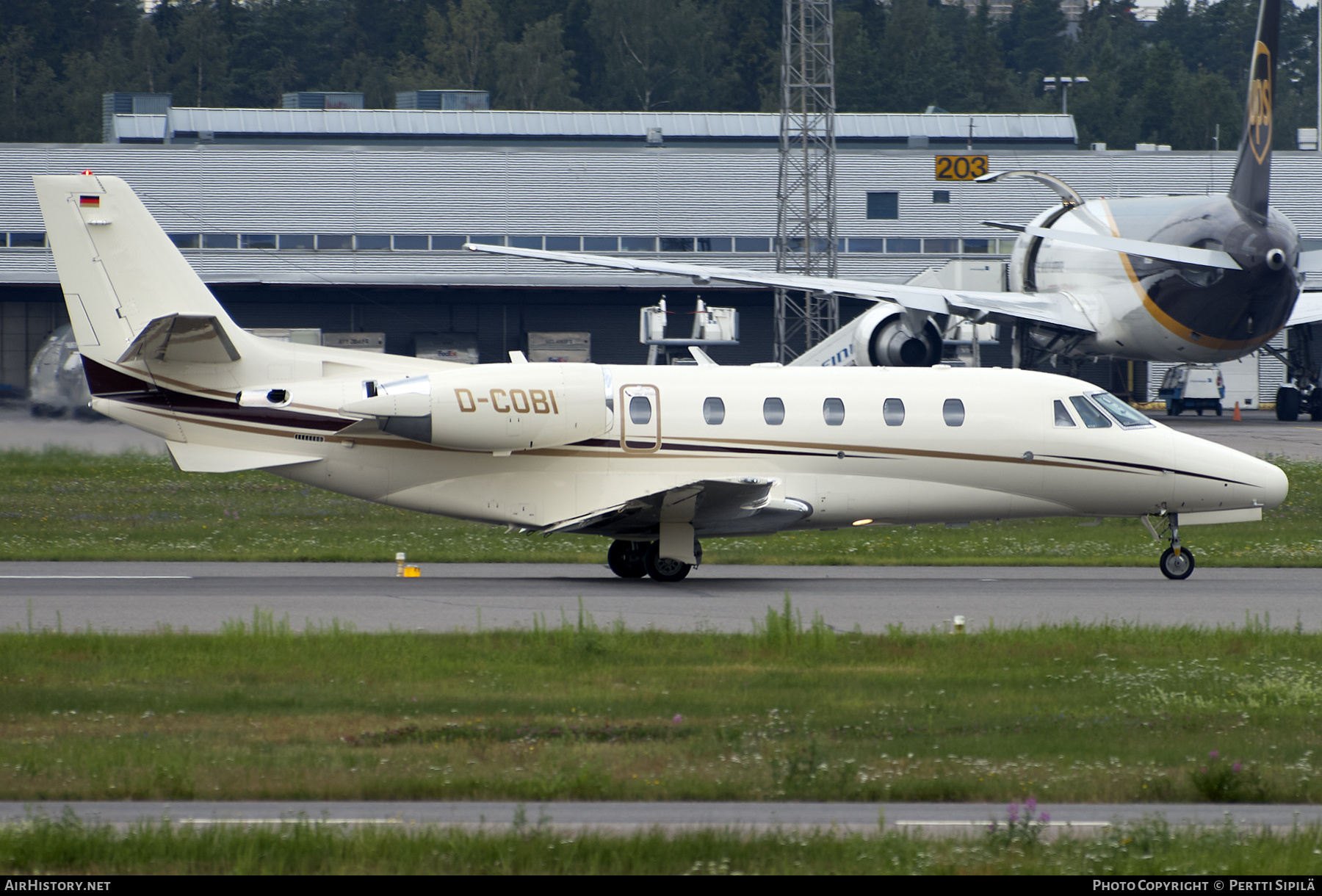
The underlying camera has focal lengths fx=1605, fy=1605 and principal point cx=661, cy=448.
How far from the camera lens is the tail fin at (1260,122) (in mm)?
41031

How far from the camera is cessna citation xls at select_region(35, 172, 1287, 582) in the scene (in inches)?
755

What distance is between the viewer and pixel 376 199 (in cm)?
6856

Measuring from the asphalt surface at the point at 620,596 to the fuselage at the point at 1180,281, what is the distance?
2257 centimetres

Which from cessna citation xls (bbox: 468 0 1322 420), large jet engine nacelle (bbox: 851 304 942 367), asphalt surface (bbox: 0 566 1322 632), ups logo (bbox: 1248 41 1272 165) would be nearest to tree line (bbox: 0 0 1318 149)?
cessna citation xls (bbox: 468 0 1322 420)

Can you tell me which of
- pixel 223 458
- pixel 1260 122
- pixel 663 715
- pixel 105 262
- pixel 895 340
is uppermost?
pixel 1260 122

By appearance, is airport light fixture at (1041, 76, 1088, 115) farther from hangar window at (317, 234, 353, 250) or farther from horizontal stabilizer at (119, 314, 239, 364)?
horizontal stabilizer at (119, 314, 239, 364)

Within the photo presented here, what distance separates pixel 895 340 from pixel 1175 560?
27061 millimetres

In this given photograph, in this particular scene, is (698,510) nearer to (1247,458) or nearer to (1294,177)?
(1247,458)

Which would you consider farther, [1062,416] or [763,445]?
[1062,416]

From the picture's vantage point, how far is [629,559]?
20.7 m

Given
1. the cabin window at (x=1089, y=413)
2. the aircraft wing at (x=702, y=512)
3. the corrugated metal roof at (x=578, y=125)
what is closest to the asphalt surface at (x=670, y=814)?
the aircraft wing at (x=702, y=512)

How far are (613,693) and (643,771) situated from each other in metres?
2.68

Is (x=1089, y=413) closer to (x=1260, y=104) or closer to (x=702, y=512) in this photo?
(x=702, y=512)

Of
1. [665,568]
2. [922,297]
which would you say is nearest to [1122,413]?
[665,568]
